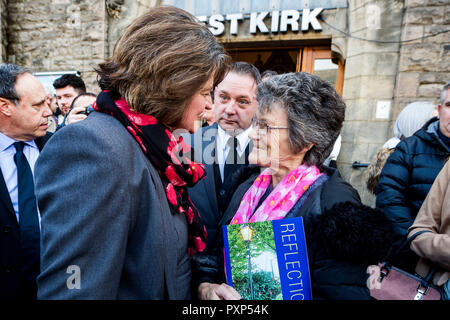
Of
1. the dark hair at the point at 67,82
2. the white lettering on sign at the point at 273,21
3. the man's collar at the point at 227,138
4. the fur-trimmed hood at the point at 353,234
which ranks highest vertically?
the white lettering on sign at the point at 273,21

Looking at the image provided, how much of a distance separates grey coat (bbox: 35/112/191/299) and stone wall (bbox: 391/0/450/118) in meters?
4.69

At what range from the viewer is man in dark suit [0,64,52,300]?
1628 mm

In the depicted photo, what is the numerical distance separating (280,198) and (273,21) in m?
4.71

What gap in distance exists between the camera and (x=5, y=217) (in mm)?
1627

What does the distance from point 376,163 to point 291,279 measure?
1.99 metres

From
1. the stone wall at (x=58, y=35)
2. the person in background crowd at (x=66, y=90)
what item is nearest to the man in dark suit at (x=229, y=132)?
the person in background crowd at (x=66, y=90)

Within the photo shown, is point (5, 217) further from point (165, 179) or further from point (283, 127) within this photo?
point (283, 127)

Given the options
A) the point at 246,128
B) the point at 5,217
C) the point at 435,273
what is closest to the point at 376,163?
the point at 435,273

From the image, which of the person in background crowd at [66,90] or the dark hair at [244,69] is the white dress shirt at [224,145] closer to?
the dark hair at [244,69]

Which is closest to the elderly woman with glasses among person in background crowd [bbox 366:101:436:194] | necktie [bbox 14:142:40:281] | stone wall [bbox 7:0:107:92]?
necktie [bbox 14:142:40:281]

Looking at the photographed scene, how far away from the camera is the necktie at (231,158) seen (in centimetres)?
221

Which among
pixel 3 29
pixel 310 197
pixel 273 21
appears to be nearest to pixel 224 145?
pixel 310 197

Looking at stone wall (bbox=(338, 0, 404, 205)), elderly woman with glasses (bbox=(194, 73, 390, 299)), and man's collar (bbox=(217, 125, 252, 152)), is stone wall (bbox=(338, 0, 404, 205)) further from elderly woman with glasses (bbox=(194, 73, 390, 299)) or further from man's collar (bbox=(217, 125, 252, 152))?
elderly woman with glasses (bbox=(194, 73, 390, 299))

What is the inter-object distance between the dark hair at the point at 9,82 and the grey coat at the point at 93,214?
141 cm
